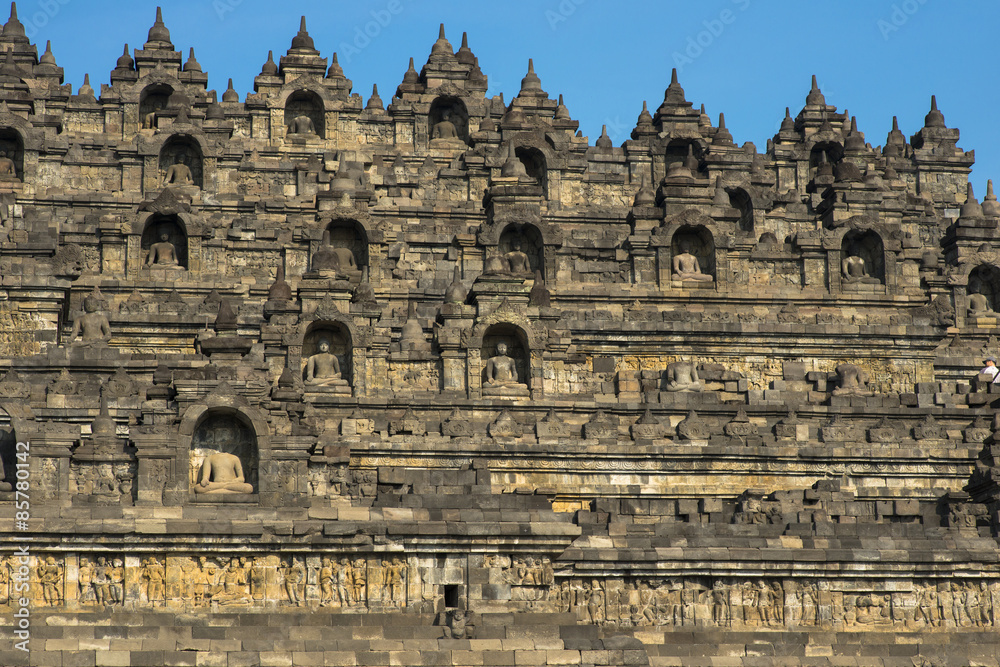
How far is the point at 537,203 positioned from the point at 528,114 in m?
9.12

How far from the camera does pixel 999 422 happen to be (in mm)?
51469

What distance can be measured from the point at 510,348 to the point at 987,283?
1966 cm

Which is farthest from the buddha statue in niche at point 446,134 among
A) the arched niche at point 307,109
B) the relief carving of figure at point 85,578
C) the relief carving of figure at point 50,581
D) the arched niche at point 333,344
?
the relief carving of figure at point 50,581

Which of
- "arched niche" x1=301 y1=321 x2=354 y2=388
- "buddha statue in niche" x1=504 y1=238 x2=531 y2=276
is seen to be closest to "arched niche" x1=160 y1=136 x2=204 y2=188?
"buddha statue in niche" x1=504 y1=238 x2=531 y2=276

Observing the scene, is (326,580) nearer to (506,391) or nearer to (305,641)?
(305,641)

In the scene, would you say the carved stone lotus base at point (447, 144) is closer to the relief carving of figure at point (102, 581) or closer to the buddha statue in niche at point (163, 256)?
the buddha statue in niche at point (163, 256)

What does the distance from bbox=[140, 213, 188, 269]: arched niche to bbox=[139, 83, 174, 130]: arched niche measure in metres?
9.48

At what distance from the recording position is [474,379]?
54.1 metres

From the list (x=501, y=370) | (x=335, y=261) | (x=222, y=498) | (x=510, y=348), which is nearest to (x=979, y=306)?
(x=510, y=348)

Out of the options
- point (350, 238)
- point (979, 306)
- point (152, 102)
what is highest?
point (152, 102)

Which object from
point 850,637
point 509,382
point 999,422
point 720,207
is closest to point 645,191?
point 720,207

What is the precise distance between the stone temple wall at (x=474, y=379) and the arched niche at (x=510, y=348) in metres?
0.12

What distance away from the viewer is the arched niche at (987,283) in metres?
65.1

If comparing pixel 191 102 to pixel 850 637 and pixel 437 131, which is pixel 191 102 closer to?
pixel 437 131
